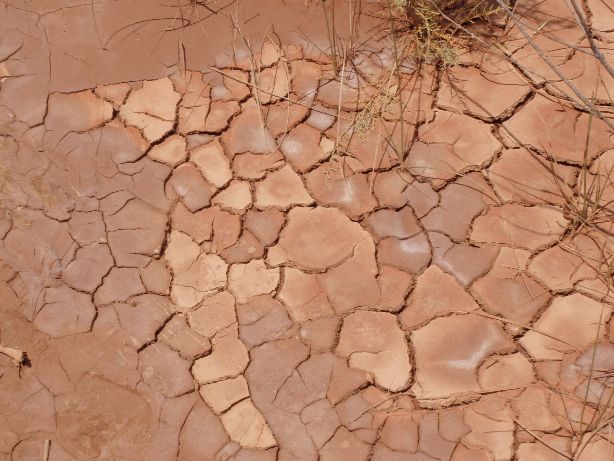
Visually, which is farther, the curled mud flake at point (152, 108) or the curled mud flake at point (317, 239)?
the curled mud flake at point (152, 108)

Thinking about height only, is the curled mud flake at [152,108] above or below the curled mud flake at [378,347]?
above

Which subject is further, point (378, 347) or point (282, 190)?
point (282, 190)

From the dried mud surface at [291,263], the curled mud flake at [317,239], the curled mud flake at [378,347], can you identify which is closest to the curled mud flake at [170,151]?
the dried mud surface at [291,263]

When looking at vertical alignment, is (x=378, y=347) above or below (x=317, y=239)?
below

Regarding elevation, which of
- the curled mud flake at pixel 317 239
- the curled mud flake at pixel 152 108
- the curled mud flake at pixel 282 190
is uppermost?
the curled mud flake at pixel 152 108

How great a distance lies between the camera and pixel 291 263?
2430 millimetres

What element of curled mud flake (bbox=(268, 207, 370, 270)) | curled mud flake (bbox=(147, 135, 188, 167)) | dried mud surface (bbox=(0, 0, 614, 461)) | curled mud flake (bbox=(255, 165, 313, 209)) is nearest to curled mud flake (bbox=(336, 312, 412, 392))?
dried mud surface (bbox=(0, 0, 614, 461))

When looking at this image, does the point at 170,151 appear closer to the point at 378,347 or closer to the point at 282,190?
the point at 282,190

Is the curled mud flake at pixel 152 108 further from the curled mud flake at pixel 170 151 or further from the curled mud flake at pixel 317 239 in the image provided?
the curled mud flake at pixel 317 239

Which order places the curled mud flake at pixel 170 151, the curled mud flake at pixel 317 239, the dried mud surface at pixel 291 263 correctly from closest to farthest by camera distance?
the dried mud surface at pixel 291 263
the curled mud flake at pixel 317 239
the curled mud flake at pixel 170 151

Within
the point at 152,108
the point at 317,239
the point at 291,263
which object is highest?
the point at 152,108

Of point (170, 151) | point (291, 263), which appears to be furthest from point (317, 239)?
point (170, 151)

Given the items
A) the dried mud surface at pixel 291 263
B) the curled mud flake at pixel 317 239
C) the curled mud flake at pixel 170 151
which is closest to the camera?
the dried mud surface at pixel 291 263

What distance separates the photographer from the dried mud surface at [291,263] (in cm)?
224
